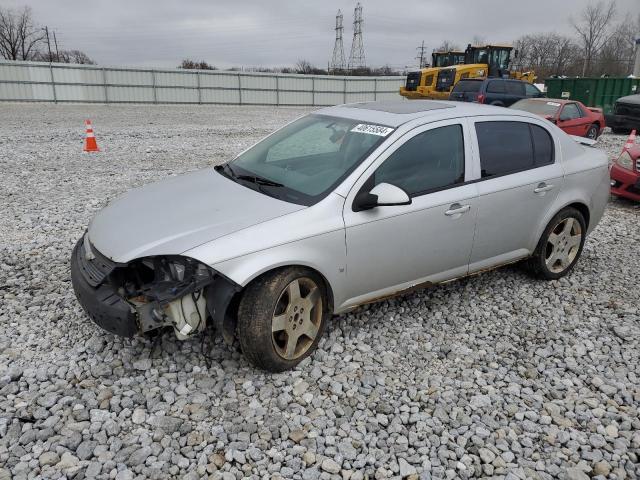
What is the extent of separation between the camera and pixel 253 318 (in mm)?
3090

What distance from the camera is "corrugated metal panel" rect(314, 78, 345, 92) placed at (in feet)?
103

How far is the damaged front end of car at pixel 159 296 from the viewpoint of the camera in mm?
2986

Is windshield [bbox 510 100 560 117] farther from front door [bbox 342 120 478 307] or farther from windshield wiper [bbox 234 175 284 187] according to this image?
windshield wiper [bbox 234 175 284 187]

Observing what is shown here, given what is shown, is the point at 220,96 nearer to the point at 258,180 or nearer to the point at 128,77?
the point at 128,77

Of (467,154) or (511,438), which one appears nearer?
(511,438)

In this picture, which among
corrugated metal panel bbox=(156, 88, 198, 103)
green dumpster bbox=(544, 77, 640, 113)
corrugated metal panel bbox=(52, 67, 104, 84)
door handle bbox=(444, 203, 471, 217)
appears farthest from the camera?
corrugated metal panel bbox=(156, 88, 198, 103)

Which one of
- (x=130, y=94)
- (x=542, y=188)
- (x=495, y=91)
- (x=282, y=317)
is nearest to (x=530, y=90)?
(x=495, y=91)

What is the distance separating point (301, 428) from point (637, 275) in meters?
3.98

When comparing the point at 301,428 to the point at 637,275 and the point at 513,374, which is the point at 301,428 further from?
the point at 637,275

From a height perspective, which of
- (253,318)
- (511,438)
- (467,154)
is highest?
(467,154)

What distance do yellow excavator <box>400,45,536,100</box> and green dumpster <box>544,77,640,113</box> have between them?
7.30ft

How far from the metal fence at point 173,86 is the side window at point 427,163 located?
87.1ft

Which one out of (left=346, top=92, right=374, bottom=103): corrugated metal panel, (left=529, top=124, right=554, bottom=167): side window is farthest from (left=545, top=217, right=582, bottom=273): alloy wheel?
(left=346, top=92, right=374, bottom=103): corrugated metal panel

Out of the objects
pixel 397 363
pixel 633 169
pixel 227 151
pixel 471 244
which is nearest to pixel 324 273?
pixel 397 363
